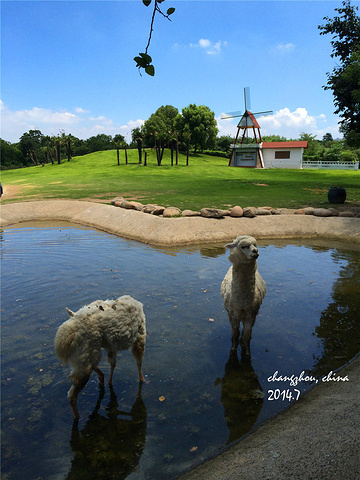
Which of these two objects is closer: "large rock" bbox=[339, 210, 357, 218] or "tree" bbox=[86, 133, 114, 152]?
"large rock" bbox=[339, 210, 357, 218]

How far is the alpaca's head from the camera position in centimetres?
599

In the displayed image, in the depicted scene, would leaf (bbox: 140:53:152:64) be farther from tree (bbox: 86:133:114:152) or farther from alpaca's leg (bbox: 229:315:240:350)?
tree (bbox: 86:133:114:152)

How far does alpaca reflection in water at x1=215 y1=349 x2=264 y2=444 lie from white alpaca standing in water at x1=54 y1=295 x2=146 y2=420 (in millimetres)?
1596

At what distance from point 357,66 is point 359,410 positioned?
87.1 ft

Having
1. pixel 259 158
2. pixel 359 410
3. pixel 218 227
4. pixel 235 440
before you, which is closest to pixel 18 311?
pixel 235 440

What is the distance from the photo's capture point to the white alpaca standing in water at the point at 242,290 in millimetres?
6180

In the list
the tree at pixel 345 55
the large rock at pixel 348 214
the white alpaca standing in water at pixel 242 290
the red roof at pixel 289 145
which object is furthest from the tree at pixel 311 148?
the white alpaca standing in water at pixel 242 290

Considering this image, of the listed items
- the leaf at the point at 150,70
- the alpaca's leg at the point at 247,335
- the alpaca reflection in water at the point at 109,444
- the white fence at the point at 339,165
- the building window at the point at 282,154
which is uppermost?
the building window at the point at 282,154

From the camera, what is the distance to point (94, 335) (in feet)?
16.5

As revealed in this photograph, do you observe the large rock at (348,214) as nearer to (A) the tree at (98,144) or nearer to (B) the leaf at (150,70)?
(B) the leaf at (150,70)

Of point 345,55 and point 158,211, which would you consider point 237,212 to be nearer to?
point 158,211

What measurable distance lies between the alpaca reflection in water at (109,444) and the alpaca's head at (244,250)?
9.20ft

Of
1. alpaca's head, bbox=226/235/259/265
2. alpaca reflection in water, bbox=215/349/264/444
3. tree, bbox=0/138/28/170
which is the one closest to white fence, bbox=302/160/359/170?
alpaca's head, bbox=226/235/259/265

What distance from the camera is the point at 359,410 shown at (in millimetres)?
4418
